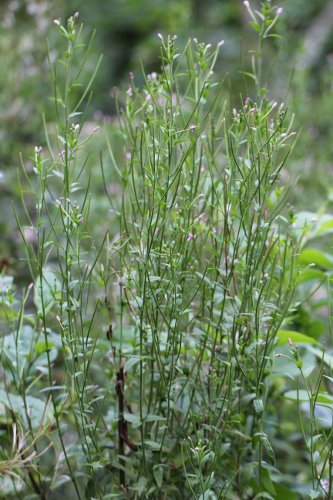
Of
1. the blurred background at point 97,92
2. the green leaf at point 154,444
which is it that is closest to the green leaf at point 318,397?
the green leaf at point 154,444

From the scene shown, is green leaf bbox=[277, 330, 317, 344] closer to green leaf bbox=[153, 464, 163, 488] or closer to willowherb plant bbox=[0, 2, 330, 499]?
willowherb plant bbox=[0, 2, 330, 499]

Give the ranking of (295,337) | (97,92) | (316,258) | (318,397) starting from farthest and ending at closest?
1. (97,92)
2. (316,258)
3. (295,337)
4. (318,397)

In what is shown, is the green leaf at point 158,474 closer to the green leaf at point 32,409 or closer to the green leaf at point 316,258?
the green leaf at point 32,409

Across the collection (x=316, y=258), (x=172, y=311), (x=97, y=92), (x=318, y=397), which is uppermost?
(x=97, y=92)

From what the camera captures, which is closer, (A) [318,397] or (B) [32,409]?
(A) [318,397]

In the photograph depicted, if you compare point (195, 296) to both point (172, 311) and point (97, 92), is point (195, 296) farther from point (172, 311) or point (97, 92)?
point (97, 92)

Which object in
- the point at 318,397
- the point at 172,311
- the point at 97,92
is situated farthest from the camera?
the point at 97,92

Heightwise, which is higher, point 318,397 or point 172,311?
point 172,311

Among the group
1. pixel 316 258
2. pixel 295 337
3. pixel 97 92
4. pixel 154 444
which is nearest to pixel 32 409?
pixel 154 444

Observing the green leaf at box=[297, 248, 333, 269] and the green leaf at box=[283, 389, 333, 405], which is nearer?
the green leaf at box=[283, 389, 333, 405]

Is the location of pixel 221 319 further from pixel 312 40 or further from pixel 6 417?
pixel 312 40

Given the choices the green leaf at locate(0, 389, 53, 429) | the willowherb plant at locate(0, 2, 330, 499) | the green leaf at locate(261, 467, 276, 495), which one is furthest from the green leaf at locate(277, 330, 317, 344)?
the green leaf at locate(0, 389, 53, 429)

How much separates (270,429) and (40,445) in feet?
1.84

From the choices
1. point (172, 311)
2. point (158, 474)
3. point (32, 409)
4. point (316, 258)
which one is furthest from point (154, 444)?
point (316, 258)
